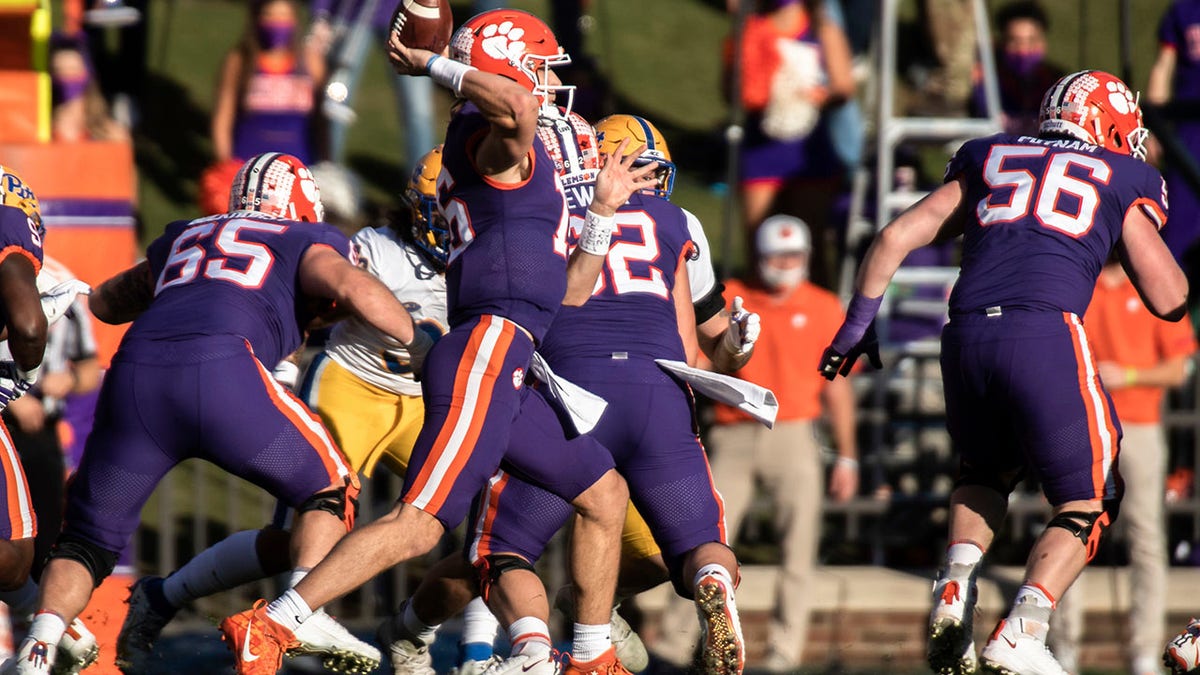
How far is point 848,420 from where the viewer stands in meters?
8.75

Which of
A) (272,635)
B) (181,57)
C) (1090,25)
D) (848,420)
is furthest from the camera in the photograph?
(1090,25)

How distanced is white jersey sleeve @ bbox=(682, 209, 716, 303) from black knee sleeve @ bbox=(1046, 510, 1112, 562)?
1485 millimetres

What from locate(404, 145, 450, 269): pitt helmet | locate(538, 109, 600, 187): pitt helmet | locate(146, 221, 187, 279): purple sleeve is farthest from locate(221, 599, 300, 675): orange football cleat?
locate(404, 145, 450, 269): pitt helmet

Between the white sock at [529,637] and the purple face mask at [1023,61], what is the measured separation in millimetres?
6765

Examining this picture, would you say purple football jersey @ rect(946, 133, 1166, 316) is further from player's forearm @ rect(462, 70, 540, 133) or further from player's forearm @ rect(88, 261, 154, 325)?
player's forearm @ rect(88, 261, 154, 325)

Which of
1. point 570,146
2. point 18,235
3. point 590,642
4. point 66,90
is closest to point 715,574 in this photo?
point 590,642

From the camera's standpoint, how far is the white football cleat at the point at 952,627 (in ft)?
19.8

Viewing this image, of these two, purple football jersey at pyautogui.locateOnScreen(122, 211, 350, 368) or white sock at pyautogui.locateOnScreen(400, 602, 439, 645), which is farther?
white sock at pyautogui.locateOnScreen(400, 602, 439, 645)

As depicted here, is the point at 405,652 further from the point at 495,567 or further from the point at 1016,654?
the point at 1016,654

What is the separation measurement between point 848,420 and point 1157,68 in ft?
10.7

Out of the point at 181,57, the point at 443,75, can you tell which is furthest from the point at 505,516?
the point at 181,57

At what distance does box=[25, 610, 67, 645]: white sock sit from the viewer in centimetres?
579

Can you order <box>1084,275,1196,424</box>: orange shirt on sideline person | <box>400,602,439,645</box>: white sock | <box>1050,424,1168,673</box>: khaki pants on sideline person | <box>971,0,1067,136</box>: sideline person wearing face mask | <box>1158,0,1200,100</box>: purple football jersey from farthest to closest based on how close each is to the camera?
<box>971,0,1067,136</box>: sideline person wearing face mask, <box>1158,0,1200,100</box>: purple football jersey, <box>1084,275,1196,424</box>: orange shirt on sideline person, <box>1050,424,1168,673</box>: khaki pants on sideline person, <box>400,602,439,645</box>: white sock

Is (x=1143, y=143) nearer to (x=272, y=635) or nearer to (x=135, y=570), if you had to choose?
(x=272, y=635)
